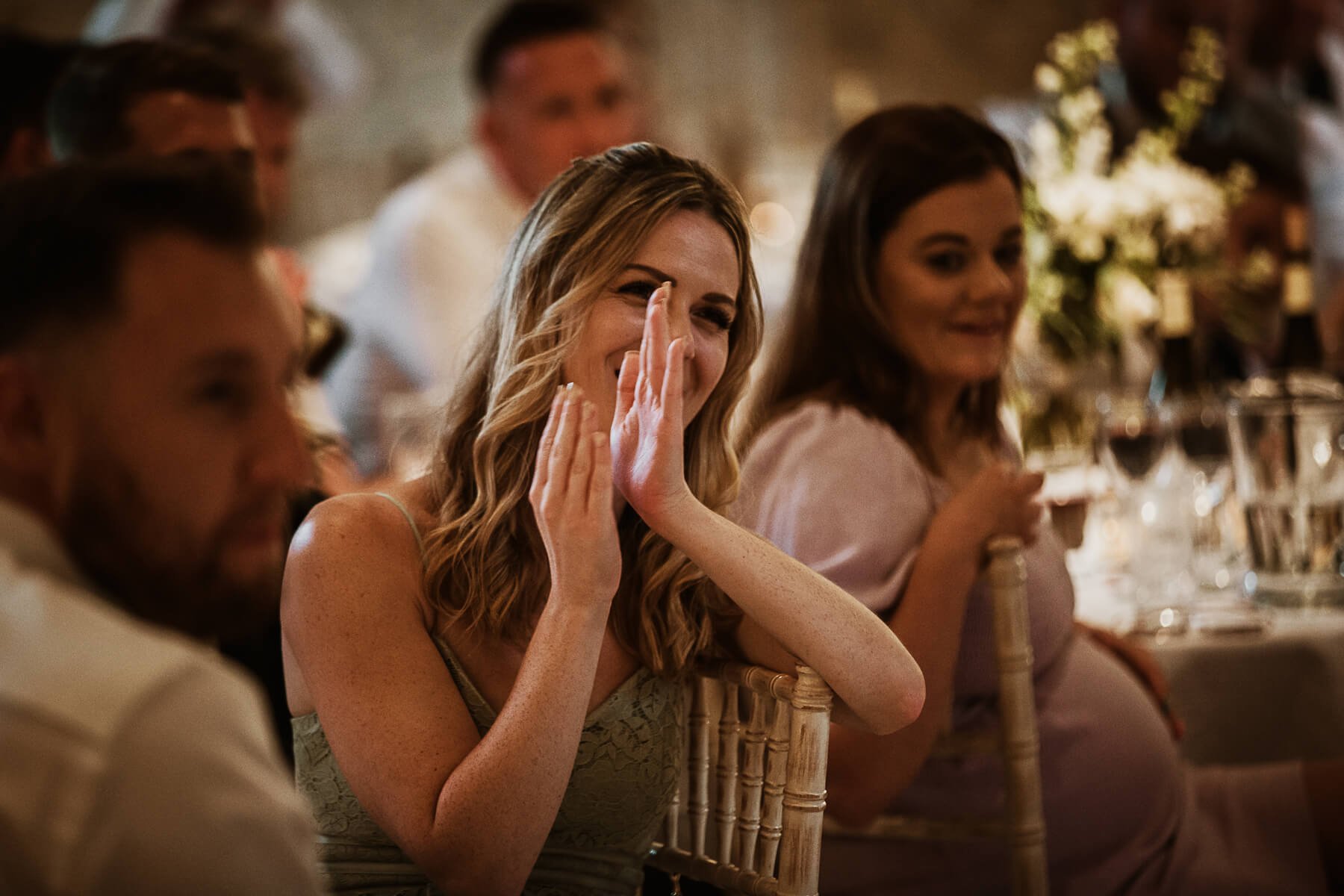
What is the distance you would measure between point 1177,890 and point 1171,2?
13.4 feet

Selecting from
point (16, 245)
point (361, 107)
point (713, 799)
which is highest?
point (361, 107)

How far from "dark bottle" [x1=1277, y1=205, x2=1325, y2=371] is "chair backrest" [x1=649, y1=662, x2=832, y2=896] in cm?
157

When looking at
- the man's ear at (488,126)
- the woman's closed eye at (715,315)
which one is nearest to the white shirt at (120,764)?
the woman's closed eye at (715,315)

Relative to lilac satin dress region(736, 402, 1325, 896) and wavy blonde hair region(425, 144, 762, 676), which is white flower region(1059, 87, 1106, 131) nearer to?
lilac satin dress region(736, 402, 1325, 896)

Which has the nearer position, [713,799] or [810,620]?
[810,620]

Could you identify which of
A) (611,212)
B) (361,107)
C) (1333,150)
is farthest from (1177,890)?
(361,107)

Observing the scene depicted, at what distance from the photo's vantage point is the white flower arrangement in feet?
8.37

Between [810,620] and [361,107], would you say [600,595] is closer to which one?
[810,620]

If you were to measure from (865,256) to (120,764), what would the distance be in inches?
50.6

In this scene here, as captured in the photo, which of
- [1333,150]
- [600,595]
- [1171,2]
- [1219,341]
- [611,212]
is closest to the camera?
[600,595]

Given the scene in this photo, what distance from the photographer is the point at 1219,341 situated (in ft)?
11.0

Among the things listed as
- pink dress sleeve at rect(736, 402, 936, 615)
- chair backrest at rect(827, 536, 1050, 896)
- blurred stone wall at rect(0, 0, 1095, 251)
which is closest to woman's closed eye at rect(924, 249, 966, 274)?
pink dress sleeve at rect(736, 402, 936, 615)

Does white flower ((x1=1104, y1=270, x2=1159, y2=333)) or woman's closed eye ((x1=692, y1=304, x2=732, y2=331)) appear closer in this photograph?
woman's closed eye ((x1=692, y1=304, x2=732, y2=331))

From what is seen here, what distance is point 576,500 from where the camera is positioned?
1018 mm
